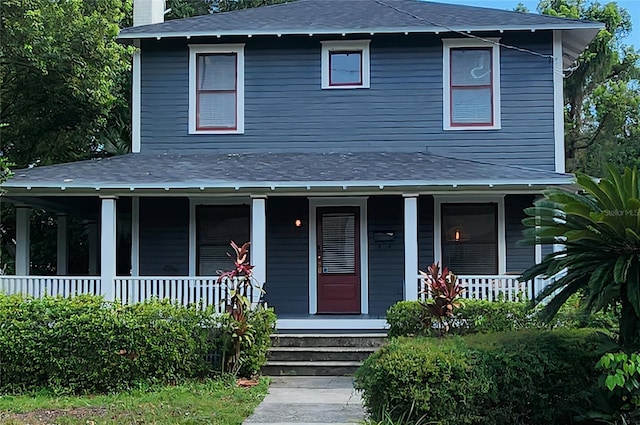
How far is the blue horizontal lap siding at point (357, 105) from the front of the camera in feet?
41.1

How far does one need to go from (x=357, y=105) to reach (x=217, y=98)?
9.33 feet

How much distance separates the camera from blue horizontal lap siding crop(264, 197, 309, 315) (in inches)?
486

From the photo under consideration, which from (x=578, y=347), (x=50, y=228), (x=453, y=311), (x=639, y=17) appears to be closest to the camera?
(x=578, y=347)

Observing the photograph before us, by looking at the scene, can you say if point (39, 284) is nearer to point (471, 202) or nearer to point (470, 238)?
point (470, 238)

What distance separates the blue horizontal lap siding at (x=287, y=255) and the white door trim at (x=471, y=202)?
8.12 ft

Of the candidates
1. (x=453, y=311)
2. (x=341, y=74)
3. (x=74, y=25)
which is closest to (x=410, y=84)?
(x=341, y=74)

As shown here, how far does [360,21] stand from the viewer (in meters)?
13.0

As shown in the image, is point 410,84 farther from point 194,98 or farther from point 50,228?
point 50,228

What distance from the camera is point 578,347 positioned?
6.37m

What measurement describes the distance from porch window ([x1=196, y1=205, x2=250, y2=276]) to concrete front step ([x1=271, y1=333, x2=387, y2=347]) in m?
2.84

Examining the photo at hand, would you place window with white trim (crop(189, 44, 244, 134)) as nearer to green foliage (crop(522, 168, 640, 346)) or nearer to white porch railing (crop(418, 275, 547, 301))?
white porch railing (crop(418, 275, 547, 301))

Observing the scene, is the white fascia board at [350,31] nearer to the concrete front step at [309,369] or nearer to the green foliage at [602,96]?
the concrete front step at [309,369]

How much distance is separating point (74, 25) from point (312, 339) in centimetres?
856

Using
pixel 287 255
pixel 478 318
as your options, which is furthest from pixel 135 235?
pixel 478 318
